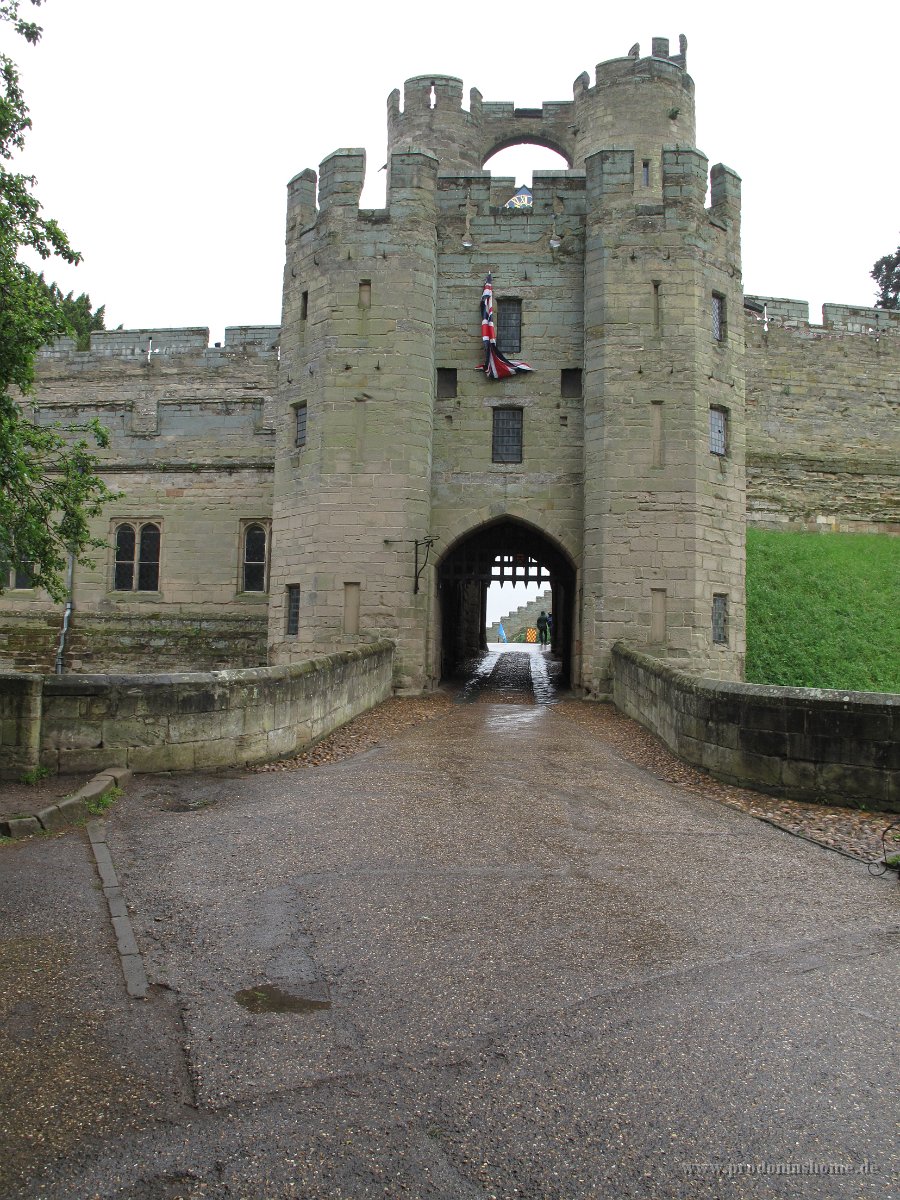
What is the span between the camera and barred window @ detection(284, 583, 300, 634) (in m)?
18.1

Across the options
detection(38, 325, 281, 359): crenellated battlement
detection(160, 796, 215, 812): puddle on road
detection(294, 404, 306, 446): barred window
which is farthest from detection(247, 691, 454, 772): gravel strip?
detection(38, 325, 281, 359): crenellated battlement

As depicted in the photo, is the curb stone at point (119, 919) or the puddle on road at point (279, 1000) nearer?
the puddle on road at point (279, 1000)

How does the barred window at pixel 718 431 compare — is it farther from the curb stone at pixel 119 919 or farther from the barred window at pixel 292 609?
the curb stone at pixel 119 919

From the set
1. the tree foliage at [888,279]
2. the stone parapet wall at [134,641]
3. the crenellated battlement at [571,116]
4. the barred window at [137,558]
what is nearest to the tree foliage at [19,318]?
the stone parapet wall at [134,641]

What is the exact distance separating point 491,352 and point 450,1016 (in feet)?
53.8

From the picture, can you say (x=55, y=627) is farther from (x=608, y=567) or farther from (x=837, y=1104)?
(x=837, y=1104)

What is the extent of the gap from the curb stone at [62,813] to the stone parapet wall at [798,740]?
19.9 feet

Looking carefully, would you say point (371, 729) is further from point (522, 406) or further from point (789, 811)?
point (522, 406)

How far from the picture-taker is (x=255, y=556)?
22906mm

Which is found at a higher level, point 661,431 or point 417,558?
point 661,431

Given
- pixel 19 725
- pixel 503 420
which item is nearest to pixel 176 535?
pixel 503 420

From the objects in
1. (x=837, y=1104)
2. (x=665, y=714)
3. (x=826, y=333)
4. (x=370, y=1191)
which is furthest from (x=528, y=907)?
(x=826, y=333)

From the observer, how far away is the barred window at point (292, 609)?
59.4ft

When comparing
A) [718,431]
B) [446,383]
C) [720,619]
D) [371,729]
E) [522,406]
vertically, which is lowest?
[371,729]
